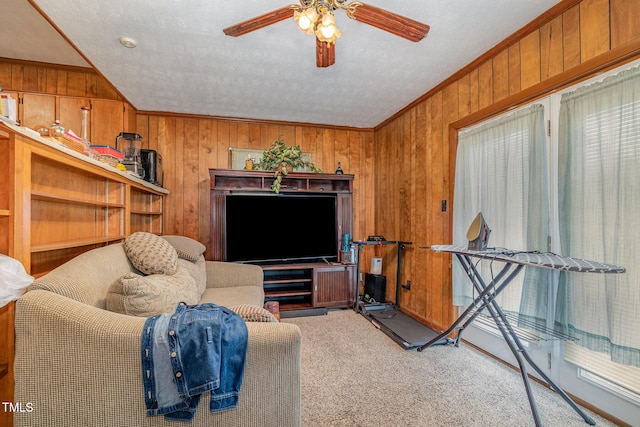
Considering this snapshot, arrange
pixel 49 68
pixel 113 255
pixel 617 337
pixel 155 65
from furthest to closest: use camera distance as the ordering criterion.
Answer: pixel 49 68 < pixel 155 65 < pixel 113 255 < pixel 617 337

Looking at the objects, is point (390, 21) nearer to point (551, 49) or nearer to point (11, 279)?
point (551, 49)

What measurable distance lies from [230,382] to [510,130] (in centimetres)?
252

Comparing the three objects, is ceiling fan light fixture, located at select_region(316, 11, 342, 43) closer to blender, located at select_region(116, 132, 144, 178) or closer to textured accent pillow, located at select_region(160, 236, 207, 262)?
textured accent pillow, located at select_region(160, 236, 207, 262)

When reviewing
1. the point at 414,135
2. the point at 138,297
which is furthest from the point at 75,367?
the point at 414,135

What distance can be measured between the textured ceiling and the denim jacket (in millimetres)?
1927

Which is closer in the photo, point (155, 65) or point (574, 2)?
point (574, 2)

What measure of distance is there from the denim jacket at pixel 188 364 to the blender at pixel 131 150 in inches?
88.5

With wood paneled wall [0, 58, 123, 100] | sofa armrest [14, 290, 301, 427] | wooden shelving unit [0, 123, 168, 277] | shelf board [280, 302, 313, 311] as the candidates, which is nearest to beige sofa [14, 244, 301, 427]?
sofa armrest [14, 290, 301, 427]

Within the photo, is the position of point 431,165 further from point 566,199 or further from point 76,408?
point 76,408

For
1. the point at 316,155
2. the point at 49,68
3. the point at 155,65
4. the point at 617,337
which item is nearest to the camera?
the point at 617,337

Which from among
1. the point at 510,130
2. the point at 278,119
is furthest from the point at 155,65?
the point at 510,130

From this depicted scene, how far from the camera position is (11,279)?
1.14 meters

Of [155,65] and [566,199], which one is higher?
[155,65]

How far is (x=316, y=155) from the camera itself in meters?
4.12
